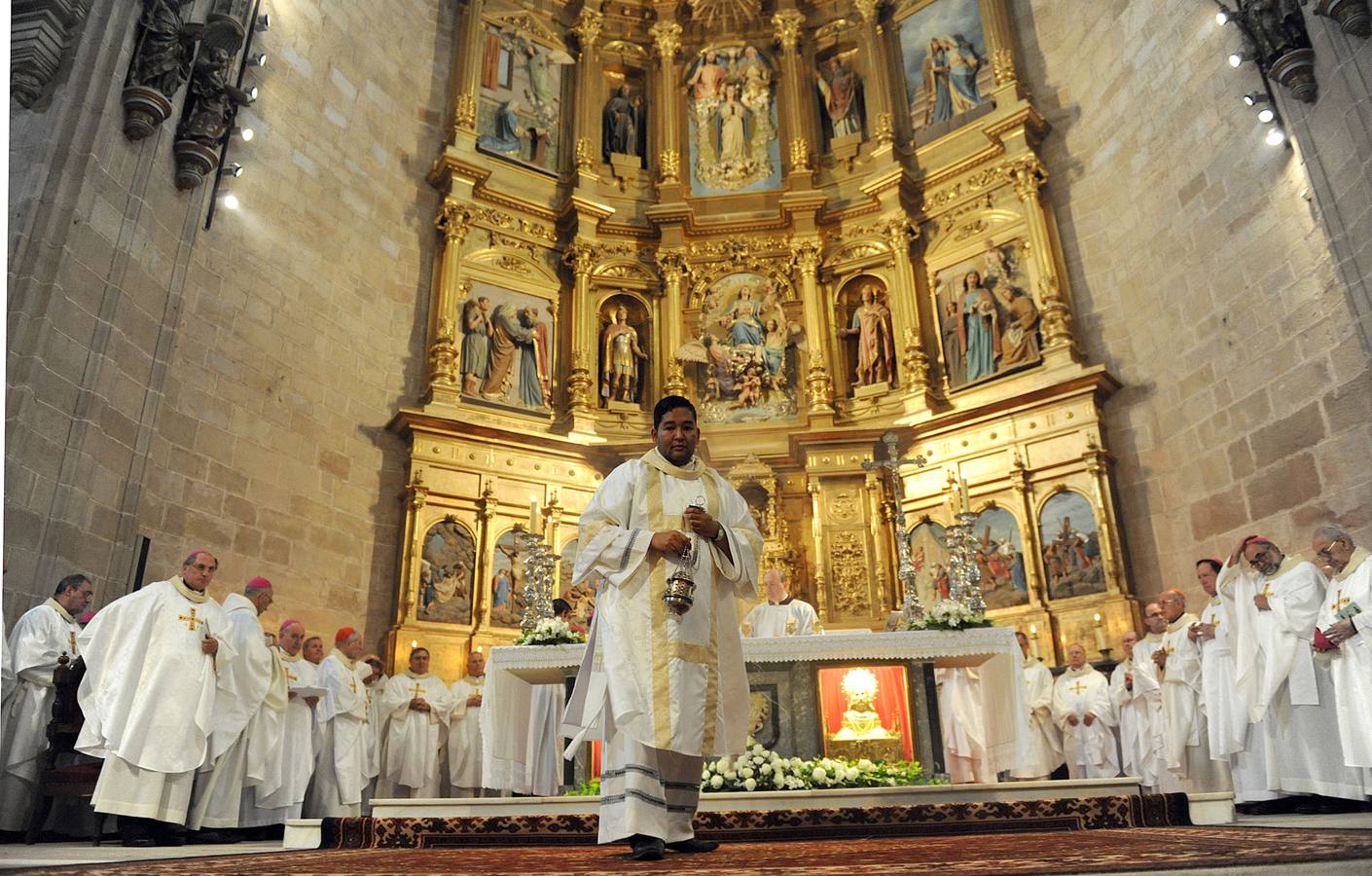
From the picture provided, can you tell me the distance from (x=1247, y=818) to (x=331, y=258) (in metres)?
10.8

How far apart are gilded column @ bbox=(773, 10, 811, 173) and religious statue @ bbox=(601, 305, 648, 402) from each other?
3.88 metres

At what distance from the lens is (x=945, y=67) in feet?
46.2

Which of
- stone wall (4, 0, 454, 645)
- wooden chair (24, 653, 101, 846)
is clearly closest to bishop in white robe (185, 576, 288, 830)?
wooden chair (24, 653, 101, 846)

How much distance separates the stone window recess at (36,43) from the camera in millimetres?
7930

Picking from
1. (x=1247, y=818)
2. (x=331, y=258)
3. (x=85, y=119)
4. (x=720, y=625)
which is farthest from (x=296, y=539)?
(x=1247, y=818)

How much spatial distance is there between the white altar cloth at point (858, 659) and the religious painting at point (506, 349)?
611 cm

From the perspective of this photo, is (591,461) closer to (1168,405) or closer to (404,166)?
(404,166)

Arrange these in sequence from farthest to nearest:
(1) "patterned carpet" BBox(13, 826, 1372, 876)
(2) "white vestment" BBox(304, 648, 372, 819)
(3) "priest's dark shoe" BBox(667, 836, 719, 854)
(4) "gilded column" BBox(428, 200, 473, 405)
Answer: (4) "gilded column" BBox(428, 200, 473, 405), (2) "white vestment" BBox(304, 648, 372, 819), (3) "priest's dark shoe" BBox(667, 836, 719, 854), (1) "patterned carpet" BBox(13, 826, 1372, 876)

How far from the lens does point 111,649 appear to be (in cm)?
599

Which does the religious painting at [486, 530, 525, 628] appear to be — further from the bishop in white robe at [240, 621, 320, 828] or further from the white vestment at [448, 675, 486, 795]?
the bishop in white robe at [240, 621, 320, 828]

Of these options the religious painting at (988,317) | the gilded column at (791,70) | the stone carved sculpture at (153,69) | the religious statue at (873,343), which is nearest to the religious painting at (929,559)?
the religious painting at (988,317)

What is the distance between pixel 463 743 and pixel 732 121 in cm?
1004

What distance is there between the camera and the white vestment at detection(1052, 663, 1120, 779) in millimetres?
9258

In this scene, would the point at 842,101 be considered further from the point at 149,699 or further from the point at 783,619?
→ the point at 149,699
